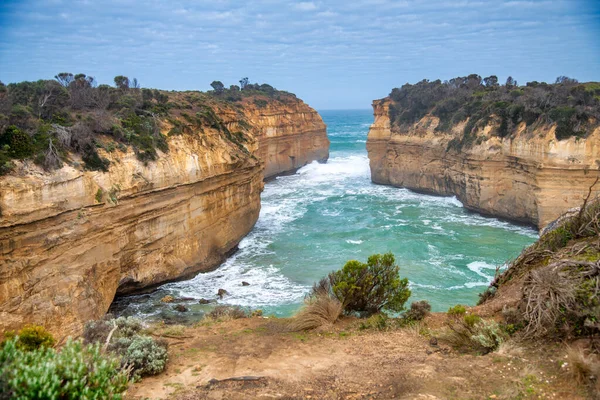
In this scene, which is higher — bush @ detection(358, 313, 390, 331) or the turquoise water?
bush @ detection(358, 313, 390, 331)

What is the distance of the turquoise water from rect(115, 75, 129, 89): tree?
1101cm

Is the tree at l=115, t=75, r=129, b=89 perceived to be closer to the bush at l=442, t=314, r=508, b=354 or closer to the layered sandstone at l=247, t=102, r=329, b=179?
the layered sandstone at l=247, t=102, r=329, b=179

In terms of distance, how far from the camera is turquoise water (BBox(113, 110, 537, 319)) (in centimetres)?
1781

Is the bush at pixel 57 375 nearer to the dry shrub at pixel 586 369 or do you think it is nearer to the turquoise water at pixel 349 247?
the dry shrub at pixel 586 369

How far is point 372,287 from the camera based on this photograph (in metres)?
11.3

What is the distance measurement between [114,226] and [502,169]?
22.6m

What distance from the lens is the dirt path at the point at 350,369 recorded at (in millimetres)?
6875

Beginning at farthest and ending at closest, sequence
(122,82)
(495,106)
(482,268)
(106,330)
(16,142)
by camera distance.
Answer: (495,106) → (122,82) → (482,268) → (16,142) → (106,330)

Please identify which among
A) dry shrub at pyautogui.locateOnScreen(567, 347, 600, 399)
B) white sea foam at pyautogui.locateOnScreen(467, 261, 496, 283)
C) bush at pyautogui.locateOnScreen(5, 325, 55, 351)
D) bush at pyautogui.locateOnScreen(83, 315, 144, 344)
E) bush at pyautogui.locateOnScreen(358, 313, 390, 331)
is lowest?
white sea foam at pyautogui.locateOnScreen(467, 261, 496, 283)

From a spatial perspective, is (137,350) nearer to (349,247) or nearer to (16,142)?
(16,142)

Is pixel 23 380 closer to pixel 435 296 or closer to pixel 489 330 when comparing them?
pixel 489 330

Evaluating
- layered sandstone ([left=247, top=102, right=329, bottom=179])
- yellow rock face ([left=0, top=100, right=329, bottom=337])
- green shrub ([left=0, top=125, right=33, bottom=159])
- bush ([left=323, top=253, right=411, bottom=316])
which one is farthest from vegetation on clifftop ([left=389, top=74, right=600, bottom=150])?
green shrub ([left=0, top=125, right=33, bottom=159])

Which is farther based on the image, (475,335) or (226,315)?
(226,315)


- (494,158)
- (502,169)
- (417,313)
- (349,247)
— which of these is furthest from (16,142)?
(502,169)
